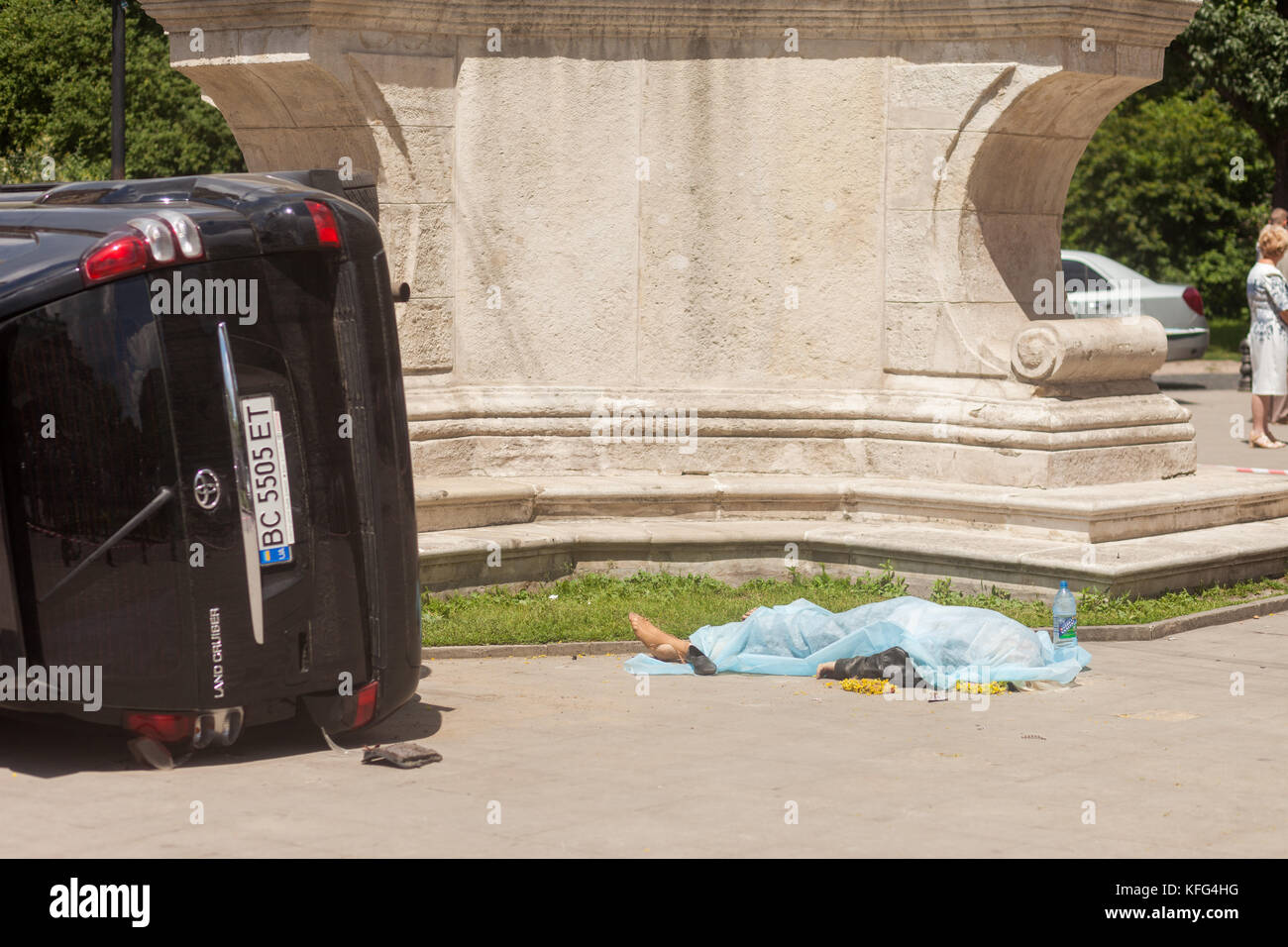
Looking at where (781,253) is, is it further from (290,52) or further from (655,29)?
(290,52)

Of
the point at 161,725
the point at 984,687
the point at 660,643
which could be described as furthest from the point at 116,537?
the point at 984,687

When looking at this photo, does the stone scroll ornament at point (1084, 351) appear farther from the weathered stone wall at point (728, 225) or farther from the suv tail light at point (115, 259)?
the suv tail light at point (115, 259)

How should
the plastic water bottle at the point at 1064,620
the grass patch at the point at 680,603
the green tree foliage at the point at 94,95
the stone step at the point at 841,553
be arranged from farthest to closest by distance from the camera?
1. the green tree foliage at the point at 94,95
2. the stone step at the point at 841,553
3. the grass patch at the point at 680,603
4. the plastic water bottle at the point at 1064,620

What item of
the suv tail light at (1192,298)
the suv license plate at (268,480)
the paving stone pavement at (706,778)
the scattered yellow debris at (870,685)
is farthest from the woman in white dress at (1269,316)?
the suv license plate at (268,480)

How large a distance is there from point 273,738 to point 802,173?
16.9ft

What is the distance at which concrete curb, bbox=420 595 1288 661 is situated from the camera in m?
8.66

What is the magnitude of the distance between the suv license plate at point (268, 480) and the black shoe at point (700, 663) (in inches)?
94.3

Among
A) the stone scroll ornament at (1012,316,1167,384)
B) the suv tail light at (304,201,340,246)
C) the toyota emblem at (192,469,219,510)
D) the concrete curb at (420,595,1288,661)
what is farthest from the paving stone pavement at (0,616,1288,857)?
the stone scroll ornament at (1012,316,1167,384)

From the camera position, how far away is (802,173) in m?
10.6

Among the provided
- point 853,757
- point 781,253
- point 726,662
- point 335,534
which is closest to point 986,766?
point 853,757

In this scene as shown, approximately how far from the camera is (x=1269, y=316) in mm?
14836

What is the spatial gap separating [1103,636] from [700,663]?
83.8 inches

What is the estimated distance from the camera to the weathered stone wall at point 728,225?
10.3 metres

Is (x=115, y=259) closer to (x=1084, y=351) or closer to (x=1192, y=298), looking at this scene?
(x=1084, y=351)
